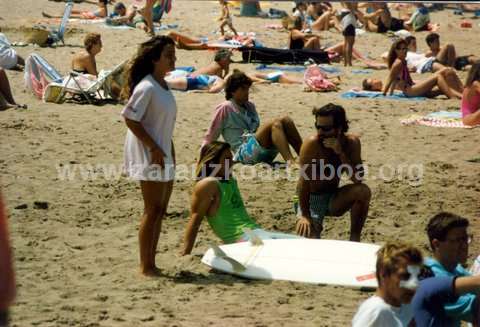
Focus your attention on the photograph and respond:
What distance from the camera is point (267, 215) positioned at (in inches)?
286

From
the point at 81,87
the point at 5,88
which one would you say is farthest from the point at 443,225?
the point at 81,87

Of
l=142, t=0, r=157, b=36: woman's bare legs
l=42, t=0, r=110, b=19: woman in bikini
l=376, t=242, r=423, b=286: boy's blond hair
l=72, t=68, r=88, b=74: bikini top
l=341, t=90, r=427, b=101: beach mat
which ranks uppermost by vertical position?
l=376, t=242, r=423, b=286: boy's blond hair

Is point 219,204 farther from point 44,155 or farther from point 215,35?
point 215,35

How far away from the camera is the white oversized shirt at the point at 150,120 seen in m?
5.41

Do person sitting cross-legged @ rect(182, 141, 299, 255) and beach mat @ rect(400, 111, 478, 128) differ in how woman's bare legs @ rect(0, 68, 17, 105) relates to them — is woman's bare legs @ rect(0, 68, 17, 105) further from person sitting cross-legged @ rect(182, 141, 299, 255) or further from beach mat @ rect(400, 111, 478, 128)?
person sitting cross-legged @ rect(182, 141, 299, 255)

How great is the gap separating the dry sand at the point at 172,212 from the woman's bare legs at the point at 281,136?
1.57 feet

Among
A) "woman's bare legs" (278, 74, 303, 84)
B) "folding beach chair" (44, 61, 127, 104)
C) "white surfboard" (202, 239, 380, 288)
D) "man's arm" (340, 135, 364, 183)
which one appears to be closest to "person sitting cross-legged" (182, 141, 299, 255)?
"white surfboard" (202, 239, 380, 288)

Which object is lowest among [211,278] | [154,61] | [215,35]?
[215,35]

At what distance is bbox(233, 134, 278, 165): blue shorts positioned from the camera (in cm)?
859

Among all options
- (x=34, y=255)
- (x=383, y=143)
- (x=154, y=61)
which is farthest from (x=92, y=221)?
(x=383, y=143)

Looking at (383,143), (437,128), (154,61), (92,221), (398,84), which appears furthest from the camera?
(398,84)

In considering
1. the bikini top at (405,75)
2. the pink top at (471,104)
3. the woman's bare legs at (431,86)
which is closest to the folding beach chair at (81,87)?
the bikini top at (405,75)

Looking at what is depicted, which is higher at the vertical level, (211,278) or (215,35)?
(211,278)

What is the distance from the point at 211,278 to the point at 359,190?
3.92ft
